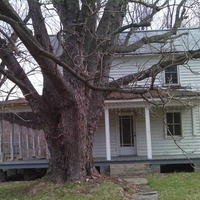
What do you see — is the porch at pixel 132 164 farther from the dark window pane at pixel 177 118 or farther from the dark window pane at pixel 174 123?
the dark window pane at pixel 177 118

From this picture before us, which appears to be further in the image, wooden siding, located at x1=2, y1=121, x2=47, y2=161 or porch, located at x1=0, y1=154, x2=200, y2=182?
wooden siding, located at x1=2, y1=121, x2=47, y2=161

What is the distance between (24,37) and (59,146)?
372 centimetres

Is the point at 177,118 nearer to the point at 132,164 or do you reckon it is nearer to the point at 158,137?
the point at 158,137

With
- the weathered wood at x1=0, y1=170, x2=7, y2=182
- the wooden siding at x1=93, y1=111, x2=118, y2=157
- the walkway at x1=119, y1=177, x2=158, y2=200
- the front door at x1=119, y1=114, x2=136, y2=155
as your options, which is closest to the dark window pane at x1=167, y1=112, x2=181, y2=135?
the front door at x1=119, y1=114, x2=136, y2=155

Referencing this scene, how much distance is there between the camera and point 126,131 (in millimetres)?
16266

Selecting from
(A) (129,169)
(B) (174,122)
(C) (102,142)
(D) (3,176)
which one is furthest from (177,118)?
(D) (3,176)

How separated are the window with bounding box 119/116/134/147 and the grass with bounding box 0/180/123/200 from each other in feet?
23.1

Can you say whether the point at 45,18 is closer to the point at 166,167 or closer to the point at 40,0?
the point at 40,0

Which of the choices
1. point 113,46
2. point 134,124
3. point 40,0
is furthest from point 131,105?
point 40,0

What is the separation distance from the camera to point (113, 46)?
1066 centimetres

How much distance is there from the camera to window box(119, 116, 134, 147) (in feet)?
53.2

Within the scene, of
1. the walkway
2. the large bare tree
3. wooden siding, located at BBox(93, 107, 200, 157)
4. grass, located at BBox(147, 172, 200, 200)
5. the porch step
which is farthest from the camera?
wooden siding, located at BBox(93, 107, 200, 157)

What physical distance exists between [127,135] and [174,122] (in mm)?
2343

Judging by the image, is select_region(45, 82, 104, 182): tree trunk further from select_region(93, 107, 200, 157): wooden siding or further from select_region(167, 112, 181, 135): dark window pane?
select_region(167, 112, 181, 135): dark window pane
